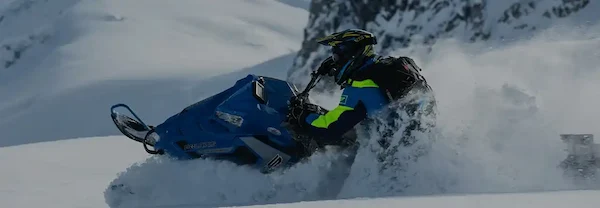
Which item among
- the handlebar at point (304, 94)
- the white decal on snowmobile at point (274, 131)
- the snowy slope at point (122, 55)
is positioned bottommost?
the snowy slope at point (122, 55)

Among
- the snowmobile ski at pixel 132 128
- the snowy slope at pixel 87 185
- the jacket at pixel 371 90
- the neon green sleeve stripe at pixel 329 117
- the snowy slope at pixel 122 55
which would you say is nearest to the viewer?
the snowy slope at pixel 87 185

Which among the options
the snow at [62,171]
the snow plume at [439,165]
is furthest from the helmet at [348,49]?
the snow at [62,171]

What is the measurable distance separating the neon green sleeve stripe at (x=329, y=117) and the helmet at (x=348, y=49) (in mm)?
263

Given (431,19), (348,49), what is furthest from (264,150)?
(431,19)

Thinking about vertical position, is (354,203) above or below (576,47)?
below

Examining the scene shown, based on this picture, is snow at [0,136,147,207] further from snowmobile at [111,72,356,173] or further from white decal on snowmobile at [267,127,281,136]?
white decal on snowmobile at [267,127,281,136]

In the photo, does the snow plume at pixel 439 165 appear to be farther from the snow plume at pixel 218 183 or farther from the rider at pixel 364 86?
the rider at pixel 364 86

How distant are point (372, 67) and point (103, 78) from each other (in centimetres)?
4549

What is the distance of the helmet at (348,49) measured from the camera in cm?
742

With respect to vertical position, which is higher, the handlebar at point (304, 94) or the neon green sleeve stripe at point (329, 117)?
the handlebar at point (304, 94)

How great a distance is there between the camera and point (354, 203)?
5.92 meters

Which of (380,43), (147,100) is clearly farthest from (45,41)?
(380,43)

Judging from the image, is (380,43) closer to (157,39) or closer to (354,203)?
(354,203)

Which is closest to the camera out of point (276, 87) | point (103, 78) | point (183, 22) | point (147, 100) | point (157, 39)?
point (276, 87)
